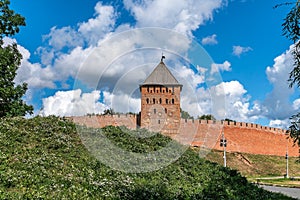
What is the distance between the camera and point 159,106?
35.3 m

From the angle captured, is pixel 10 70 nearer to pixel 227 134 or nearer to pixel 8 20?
pixel 8 20

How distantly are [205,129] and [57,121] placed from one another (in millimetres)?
24168

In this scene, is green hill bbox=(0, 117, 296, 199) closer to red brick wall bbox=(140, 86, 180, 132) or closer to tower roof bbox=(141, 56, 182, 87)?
red brick wall bbox=(140, 86, 180, 132)

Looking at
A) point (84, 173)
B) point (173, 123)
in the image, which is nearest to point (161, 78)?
point (173, 123)

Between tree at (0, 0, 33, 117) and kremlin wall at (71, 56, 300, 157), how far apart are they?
10.4 metres

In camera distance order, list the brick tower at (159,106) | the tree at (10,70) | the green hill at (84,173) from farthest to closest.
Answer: the brick tower at (159,106), the tree at (10,70), the green hill at (84,173)

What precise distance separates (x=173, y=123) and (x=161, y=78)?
4504 mm

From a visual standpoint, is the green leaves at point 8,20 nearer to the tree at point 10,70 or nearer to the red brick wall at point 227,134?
the tree at point 10,70

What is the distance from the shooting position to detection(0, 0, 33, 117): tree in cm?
2041

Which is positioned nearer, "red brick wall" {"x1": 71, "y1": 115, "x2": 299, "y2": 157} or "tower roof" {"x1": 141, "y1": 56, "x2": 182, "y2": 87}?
"red brick wall" {"x1": 71, "y1": 115, "x2": 299, "y2": 157}

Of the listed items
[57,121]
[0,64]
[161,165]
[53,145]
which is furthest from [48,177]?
[0,64]

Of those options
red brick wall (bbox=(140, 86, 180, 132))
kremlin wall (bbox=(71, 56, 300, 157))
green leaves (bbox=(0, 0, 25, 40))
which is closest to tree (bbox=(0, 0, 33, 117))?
green leaves (bbox=(0, 0, 25, 40))

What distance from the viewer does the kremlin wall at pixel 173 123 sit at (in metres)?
34.8

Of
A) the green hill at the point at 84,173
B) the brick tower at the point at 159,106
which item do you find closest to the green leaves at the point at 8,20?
the green hill at the point at 84,173
